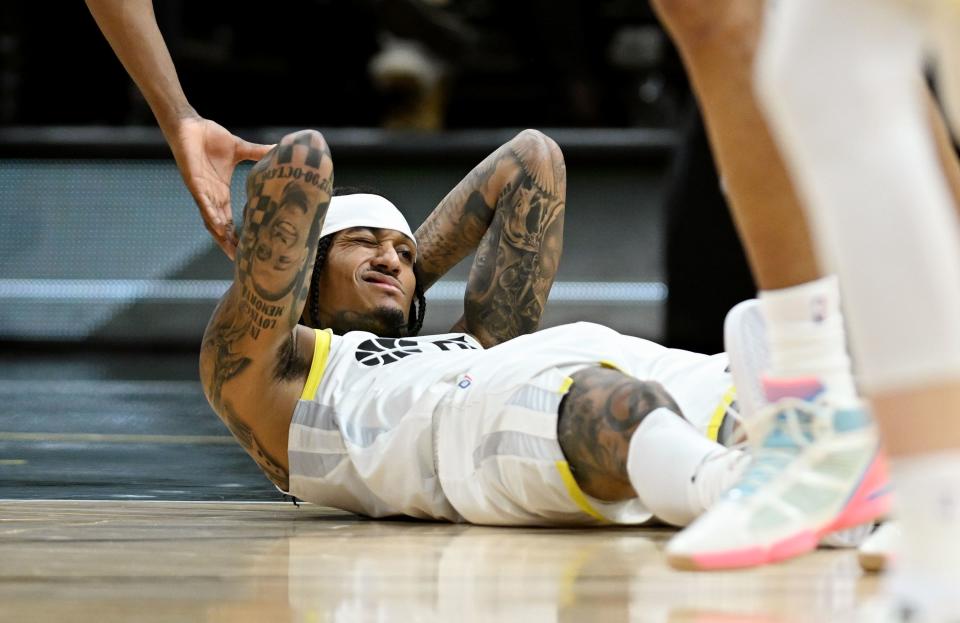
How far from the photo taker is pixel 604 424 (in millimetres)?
1758

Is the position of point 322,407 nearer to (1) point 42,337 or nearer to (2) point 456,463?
(2) point 456,463

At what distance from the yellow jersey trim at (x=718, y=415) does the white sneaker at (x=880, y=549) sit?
662mm

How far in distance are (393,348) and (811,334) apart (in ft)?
3.74

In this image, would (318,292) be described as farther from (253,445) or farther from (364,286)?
(253,445)

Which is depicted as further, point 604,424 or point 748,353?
point 604,424

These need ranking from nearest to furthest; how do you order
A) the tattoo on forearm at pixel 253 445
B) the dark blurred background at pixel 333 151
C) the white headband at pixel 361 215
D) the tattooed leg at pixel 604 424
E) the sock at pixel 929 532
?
the sock at pixel 929 532
the tattooed leg at pixel 604 424
the tattoo on forearm at pixel 253 445
the white headband at pixel 361 215
the dark blurred background at pixel 333 151

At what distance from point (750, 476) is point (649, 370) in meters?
0.95

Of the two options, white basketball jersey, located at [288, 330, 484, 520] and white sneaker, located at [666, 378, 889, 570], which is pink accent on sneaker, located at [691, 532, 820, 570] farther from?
white basketball jersey, located at [288, 330, 484, 520]

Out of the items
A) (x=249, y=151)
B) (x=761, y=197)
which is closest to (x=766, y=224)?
(x=761, y=197)

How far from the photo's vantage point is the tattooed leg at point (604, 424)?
1.73m

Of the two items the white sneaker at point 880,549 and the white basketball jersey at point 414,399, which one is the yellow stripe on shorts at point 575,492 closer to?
the white basketball jersey at point 414,399

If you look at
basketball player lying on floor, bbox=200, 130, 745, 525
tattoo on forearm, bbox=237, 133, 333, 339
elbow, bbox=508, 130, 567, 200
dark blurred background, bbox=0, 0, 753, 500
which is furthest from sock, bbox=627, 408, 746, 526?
dark blurred background, bbox=0, 0, 753, 500

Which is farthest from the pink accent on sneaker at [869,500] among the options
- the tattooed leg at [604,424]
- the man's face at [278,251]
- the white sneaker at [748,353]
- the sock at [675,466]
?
the man's face at [278,251]

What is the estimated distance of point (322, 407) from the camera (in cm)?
205
